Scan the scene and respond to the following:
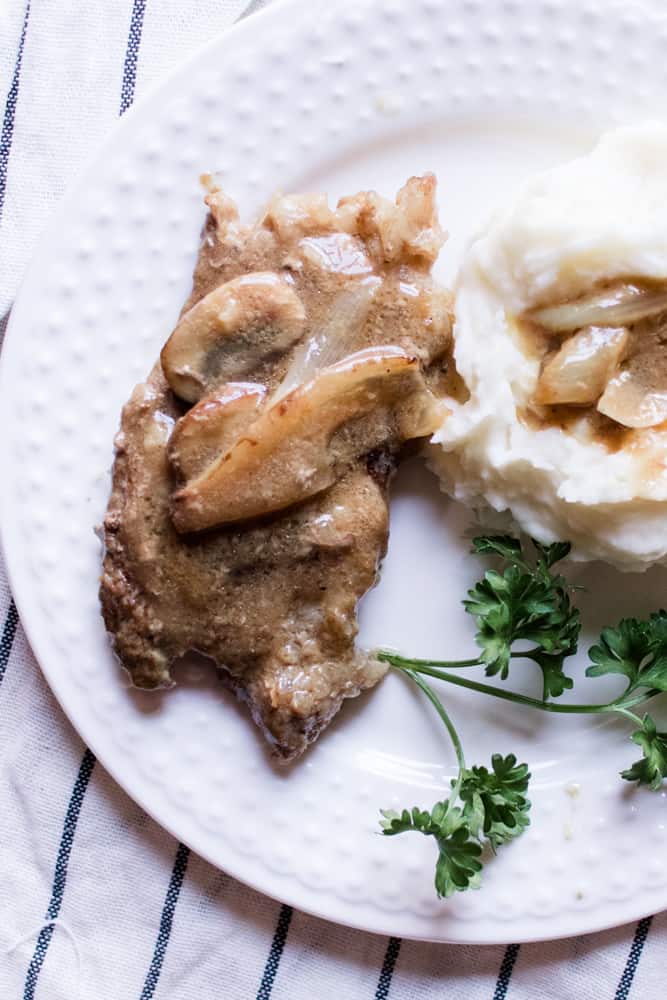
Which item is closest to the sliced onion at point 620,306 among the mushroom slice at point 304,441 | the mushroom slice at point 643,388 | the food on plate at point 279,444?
the mushroom slice at point 643,388

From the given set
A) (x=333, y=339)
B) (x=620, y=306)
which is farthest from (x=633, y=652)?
(x=333, y=339)

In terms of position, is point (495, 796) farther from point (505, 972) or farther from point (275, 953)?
point (275, 953)

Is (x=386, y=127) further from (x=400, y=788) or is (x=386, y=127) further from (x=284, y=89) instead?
(x=400, y=788)

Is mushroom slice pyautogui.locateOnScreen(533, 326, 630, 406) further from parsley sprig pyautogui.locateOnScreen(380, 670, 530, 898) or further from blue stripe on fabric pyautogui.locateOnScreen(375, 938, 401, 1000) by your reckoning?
blue stripe on fabric pyautogui.locateOnScreen(375, 938, 401, 1000)

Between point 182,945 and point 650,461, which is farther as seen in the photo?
point 182,945

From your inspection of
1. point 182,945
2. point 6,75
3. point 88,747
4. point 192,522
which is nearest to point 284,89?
point 6,75

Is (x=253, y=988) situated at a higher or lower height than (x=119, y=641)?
lower

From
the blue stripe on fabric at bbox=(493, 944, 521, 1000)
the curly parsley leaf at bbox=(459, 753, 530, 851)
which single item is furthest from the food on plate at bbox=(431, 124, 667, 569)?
the blue stripe on fabric at bbox=(493, 944, 521, 1000)
